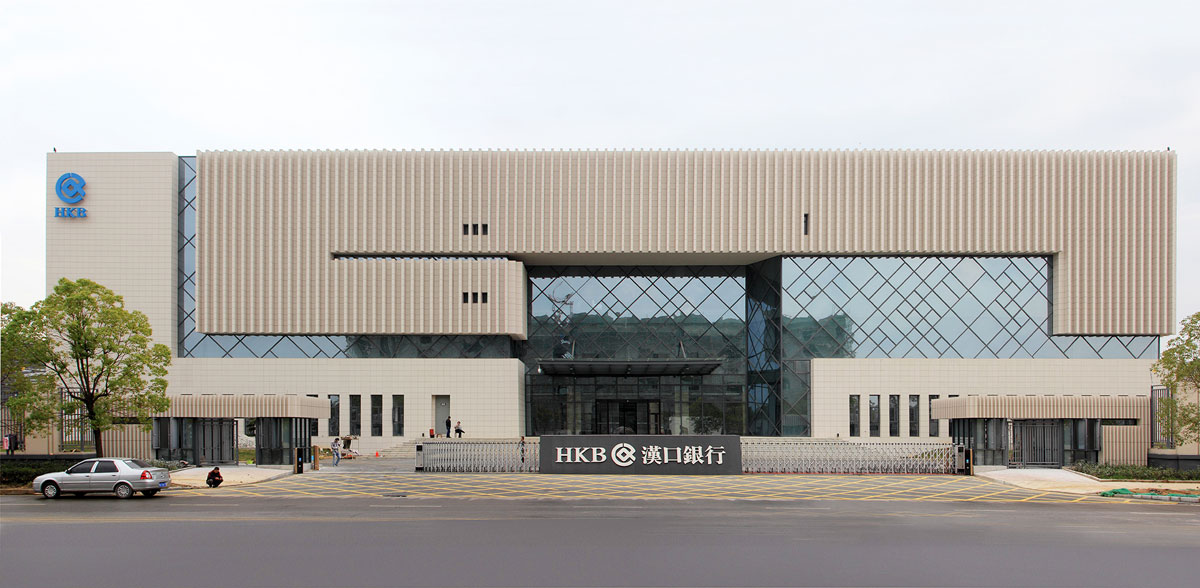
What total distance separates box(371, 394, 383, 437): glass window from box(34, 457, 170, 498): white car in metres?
24.7

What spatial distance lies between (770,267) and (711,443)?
21.2 m

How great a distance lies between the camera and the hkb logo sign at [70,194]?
54438mm

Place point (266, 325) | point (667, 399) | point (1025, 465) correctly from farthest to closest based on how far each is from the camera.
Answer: point (667, 399), point (266, 325), point (1025, 465)

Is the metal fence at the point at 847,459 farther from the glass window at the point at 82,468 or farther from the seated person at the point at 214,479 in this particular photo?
the glass window at the point at 82,468

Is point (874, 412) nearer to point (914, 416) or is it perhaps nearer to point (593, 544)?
point (914, 416)

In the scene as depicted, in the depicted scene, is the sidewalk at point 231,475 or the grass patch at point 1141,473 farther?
the grass patch at point 1141,473

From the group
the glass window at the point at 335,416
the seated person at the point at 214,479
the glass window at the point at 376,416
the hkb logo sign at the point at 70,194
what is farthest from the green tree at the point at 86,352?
the hkb logo sign at the point at 70,194

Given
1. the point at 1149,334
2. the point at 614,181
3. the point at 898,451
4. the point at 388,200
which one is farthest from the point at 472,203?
the point at 1149,334

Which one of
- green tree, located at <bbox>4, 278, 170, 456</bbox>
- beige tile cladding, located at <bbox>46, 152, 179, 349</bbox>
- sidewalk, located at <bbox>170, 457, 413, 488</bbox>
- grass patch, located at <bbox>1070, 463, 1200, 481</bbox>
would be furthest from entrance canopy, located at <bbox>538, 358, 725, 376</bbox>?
beige tile cladding, located at <bbox>46, 152, 179, 349</bbox>

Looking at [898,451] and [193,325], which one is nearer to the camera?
[898,451]

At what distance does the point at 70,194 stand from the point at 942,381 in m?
54.0

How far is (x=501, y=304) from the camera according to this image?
180ft

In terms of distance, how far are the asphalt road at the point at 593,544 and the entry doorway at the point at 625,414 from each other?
31186 mm

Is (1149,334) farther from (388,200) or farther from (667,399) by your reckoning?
(388,200)
